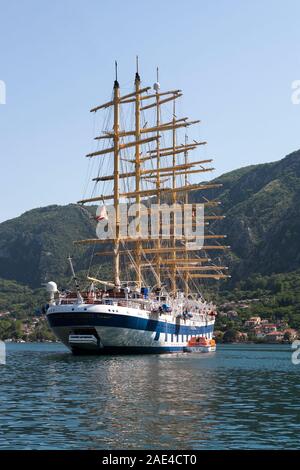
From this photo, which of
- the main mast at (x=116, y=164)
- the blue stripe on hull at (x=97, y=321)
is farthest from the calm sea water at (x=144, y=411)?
the main mast at (x=116, y=164)

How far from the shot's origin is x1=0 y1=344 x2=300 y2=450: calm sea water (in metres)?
29.2

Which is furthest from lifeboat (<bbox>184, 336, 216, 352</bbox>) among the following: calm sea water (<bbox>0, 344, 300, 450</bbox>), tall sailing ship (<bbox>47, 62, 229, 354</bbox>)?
calm sea water (<bbox>0, 344, 300, 450</bbox>)

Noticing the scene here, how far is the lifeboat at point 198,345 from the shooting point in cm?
11607

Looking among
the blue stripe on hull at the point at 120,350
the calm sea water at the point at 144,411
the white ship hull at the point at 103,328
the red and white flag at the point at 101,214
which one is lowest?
the calm sea water at the point at 144,411

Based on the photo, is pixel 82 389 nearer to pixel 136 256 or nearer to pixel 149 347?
→ pixel 149 347

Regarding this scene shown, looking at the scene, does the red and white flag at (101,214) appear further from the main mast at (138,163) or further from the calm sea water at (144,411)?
the calm sea water at (144,411)

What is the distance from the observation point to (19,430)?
1232 inches

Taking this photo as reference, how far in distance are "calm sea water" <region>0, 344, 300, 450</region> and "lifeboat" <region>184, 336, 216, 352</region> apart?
53.6 meters

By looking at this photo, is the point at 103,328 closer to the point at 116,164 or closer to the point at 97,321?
the point at 97,321

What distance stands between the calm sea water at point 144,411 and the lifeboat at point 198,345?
176ft

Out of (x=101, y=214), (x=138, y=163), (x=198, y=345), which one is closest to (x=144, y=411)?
(x=101, y=214)

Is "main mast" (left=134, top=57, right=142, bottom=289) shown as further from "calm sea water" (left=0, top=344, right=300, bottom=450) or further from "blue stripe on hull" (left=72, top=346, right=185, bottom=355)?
"calm sea water" (left=0, top=344, right=300, bottom=450)

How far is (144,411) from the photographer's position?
3719cm
